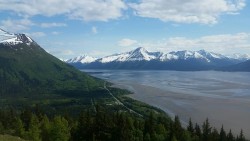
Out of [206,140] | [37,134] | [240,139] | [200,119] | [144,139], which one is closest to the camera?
[37,134]

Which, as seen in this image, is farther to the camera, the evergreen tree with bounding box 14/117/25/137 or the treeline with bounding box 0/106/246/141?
the evergreen tree with bounding box 14/117/25/137

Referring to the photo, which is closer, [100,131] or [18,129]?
[100,131]

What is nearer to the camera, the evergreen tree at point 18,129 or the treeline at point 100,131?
the treeline at point 100,131

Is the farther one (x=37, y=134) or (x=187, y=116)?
(x=187, y=116)

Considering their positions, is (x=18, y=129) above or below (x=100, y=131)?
below

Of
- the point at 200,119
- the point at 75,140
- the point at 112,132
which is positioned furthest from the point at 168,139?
the point at 200,119

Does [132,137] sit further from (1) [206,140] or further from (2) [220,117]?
(2) [220,117]

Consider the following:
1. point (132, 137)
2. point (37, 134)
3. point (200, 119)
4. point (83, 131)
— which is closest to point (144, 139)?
point (132, 137)

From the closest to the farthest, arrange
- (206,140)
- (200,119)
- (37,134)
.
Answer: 1. (37,134)
2. (206,140)
3. (200,119)

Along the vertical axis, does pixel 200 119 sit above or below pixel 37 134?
below
